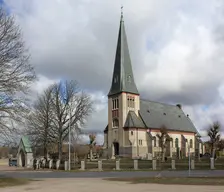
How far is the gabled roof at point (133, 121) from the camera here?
87.1m

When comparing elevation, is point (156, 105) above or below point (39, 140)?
above

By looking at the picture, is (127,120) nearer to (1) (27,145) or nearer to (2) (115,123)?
(2) (115,123)

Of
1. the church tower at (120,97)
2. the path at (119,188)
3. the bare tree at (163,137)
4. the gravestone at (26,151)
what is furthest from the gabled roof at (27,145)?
the path at (119,188)

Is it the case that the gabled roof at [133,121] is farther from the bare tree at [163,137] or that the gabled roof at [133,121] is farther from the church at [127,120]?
the bare tree at [163,137]

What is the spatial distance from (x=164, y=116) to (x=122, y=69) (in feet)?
73.7

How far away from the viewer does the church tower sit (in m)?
87.9

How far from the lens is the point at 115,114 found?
90125mm

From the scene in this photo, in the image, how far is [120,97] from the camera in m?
88.9

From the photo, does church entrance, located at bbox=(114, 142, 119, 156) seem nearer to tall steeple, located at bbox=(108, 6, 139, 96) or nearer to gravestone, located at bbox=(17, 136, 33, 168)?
tall steeple, located at bbox=(108, 6, 139, 96)

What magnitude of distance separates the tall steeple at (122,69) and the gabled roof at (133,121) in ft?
18.7

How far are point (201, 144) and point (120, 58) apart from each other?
45.2 meters

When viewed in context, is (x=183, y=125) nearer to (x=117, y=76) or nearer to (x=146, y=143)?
(x=146, y=143)

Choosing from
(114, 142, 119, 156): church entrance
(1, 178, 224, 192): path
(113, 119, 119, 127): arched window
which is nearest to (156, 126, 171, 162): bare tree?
(114, 142, 119, 156): church entrance

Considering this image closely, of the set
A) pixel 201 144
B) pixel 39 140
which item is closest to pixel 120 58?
pixel 39 140
